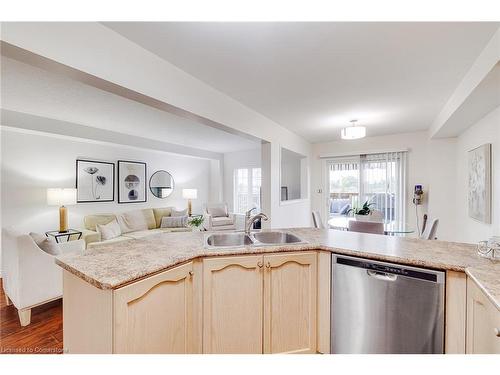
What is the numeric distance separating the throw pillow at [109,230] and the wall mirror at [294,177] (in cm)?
338

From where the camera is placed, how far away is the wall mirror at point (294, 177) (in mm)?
5254

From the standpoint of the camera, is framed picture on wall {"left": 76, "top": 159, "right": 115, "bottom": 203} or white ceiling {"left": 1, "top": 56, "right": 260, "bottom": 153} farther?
framed picture on wall {"left": 76, "top": 159, "right": 115, "bottom": 203}

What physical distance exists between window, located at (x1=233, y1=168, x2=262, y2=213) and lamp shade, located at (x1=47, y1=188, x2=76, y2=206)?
13.4 feet

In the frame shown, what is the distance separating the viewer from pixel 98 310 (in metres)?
1.05

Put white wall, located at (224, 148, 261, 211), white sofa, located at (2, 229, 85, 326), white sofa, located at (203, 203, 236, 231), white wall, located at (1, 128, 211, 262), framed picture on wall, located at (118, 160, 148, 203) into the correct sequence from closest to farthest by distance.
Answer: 1. white sofa, located at (2, 229, 85, 326)
2. white wall, located at (1, 128, 211, 262)
3. framed picture on wall, located at (118, 160, 148, 203)
4. white sofa, located at (203, 203, 236, 231)
5. white wall, located at (224, 148, 261, 211)

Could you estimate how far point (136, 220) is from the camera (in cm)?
480

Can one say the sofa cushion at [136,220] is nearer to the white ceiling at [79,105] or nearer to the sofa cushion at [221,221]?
the sofa cushion at [221,221]

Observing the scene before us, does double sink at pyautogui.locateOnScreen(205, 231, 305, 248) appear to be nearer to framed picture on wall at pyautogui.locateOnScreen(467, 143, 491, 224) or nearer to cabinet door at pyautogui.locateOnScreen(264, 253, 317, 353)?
cabinet door at pyautogui.locateOnScreen(264, 253, 317, 353)

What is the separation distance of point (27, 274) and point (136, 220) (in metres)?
2.63

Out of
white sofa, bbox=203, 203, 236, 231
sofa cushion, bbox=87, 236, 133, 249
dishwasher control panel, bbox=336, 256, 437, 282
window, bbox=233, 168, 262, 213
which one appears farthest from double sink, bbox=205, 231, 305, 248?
window, bbox=233, 168, 262, 213

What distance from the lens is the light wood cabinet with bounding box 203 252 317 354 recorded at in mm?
1465

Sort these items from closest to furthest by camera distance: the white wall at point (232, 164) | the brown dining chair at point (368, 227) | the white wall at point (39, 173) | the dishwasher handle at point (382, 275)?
the dishwasher handle at point (382, 275), the brown dining chair at point (368, 227), the white wall at point (39, 173), the white wall at point (232, 164)

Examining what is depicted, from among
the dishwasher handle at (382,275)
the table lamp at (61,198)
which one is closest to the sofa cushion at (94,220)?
the table lamp at (61,198)
